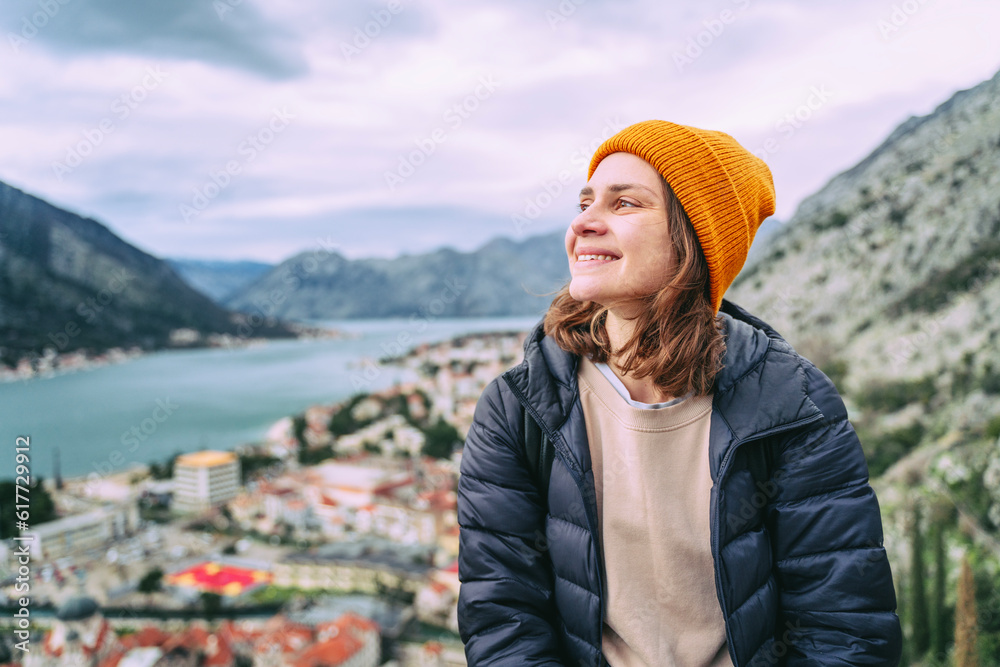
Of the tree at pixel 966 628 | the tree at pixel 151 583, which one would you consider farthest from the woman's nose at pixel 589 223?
the tree at pixel 151 583

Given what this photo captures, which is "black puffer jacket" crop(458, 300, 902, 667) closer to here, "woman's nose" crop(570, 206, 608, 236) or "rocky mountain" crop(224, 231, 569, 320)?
"woman's nose" crop(570, 206, 608, 236)

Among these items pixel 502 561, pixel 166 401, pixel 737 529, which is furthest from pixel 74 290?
pixel 737 529

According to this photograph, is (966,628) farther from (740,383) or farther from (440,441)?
(440,441)

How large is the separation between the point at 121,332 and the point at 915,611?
34.0 meters

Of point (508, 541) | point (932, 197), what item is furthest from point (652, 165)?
point (932, 197)

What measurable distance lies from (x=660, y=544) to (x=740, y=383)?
10.5 inches

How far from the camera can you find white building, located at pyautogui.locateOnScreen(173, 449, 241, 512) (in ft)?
55.1

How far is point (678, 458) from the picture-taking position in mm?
813

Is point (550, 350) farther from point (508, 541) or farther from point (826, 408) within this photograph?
point (826, 408)

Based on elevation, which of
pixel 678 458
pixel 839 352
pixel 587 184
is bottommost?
pixel 839 352

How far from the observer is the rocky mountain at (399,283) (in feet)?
141

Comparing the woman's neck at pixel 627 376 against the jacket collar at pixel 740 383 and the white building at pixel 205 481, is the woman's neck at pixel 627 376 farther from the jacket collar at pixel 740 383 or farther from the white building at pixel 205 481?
the white building at pixel 205 481

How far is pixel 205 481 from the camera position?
16766 millimetres

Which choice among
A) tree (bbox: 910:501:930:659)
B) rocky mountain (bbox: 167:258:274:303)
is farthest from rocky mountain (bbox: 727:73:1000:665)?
rocky mountain (bbox: 167:258:274:303)
